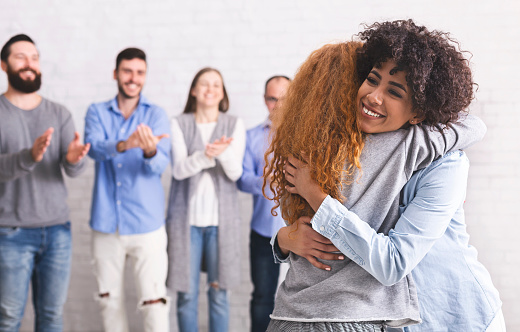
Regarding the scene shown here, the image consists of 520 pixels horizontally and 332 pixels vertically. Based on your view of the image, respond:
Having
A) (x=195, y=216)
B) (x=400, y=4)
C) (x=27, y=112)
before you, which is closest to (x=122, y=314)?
(x=195, y=216)

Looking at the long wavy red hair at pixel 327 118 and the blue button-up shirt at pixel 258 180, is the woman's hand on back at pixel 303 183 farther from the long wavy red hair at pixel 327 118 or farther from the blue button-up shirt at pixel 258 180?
the blue button-up shirt at pixel 258 180

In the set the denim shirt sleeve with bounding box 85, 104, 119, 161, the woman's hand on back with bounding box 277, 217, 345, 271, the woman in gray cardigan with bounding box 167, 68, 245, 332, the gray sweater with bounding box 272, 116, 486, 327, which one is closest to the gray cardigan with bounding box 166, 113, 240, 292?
the woman in gray cardigan with bounding box 167, 68, 245, 332

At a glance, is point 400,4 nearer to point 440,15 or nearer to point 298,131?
point 440,15

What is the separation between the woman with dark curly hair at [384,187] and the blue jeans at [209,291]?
1.80m

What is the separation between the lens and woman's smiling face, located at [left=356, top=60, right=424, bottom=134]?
128 cm

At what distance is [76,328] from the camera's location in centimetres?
389

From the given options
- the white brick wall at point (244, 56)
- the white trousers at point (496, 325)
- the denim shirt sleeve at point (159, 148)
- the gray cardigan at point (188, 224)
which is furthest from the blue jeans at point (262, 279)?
the white trousers at point (496, 325)

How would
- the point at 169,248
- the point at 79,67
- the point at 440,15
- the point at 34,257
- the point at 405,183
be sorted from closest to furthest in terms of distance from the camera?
1. the point at 405,183
2. the point at 34,257
3. the point at 169,248
4. the point at 440,15
5. the point at 79,67

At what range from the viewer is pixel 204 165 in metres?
3.02

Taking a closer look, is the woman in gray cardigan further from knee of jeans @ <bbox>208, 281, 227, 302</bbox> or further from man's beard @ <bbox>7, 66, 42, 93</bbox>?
man's beard @ <bbox>7, 66, 42, 93</bbox>

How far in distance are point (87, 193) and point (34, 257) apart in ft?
3.05

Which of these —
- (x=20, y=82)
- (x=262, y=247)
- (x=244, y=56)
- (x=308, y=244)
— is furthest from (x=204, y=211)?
(x=308, y=244)

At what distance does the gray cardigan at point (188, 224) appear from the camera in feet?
10.2

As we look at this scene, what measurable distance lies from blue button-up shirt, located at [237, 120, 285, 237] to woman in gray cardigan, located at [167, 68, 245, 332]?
8cm
